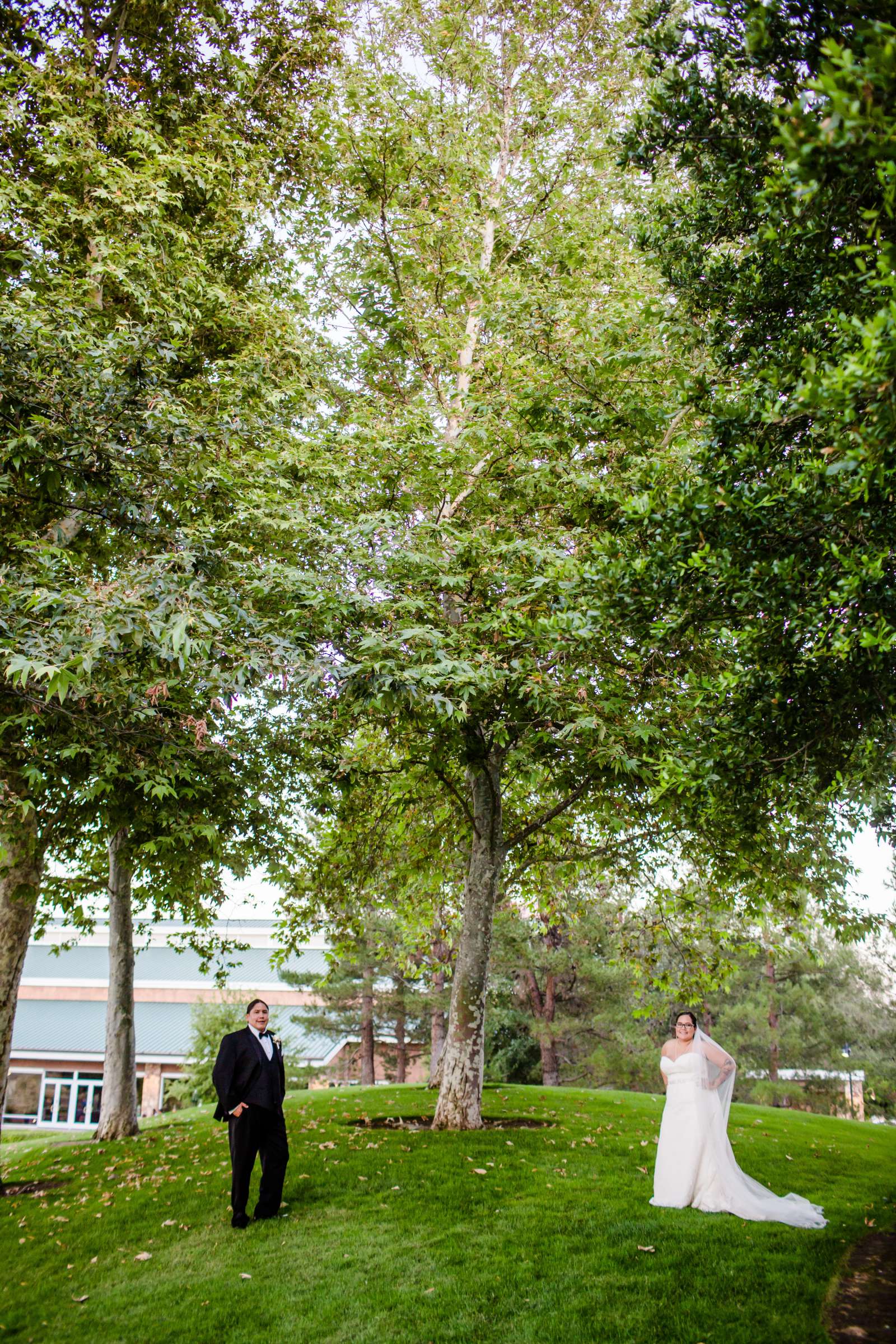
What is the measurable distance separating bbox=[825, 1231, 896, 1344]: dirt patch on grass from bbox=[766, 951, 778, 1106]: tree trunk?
68.0ft

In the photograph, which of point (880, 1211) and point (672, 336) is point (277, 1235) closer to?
point (880, 1211)

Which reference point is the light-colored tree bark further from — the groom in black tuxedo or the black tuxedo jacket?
the black tuxedo jacket

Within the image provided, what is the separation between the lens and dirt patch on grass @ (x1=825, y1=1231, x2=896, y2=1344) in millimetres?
4867

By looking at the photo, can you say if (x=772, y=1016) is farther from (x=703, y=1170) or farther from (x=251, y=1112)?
(x=251, y=1112)

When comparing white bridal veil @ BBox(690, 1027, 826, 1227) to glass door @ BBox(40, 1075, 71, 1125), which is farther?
glass door @ BBox(40, 1075, 71, 1125)

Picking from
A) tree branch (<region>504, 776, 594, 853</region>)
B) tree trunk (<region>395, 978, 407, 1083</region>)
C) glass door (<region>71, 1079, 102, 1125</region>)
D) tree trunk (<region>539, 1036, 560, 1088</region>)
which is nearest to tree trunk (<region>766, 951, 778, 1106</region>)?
tree trunk (<region>539, 1036, 560, 1088</region>)

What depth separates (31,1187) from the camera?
9945 millimetres

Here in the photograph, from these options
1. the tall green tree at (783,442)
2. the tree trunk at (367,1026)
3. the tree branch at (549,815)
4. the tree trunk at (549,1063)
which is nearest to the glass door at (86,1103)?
the tree trunk at (367,1026)

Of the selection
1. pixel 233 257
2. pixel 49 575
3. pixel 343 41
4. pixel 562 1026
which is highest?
pixel 343 41

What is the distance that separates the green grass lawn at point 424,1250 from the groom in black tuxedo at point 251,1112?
0.89 ft

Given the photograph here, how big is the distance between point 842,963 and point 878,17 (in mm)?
31291

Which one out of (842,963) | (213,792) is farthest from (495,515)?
(842,963)

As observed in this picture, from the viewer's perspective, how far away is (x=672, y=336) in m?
7.34

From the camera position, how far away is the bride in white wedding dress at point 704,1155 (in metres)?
7.22
